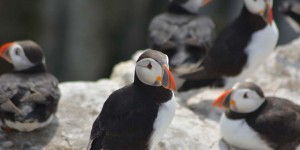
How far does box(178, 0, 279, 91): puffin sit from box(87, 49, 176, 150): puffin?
4.78 ft

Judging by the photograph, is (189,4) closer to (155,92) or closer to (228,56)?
(228,56)

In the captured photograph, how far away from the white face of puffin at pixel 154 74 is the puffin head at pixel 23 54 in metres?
1.50

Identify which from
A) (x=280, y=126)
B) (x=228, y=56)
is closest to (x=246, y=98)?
(x=280, y=126)

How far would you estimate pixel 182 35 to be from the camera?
5.91m

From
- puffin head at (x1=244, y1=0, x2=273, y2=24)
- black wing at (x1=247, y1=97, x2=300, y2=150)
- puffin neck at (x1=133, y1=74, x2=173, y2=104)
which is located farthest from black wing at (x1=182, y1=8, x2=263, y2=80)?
puffin neck at (x1=133, y1=74, x2=173, y2=104)

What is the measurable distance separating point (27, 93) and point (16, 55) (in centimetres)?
66

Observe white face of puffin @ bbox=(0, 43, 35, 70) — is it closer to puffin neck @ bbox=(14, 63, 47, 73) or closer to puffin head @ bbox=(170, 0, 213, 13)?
puffin neck @ bbox=(14, 63, 47, 73)

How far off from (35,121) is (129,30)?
6.40 metres

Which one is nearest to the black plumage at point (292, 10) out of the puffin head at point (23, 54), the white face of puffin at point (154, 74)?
the puffin head at point (23, 54)

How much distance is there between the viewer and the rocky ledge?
4.93 metres

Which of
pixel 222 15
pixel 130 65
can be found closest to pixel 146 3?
pixel 222 15

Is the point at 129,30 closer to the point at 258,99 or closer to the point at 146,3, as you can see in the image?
the point at 146,3

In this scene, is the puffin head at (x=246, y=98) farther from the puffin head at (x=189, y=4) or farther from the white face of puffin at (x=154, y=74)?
the puffin head at (x=189, y=4)

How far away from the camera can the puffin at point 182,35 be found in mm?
5777
